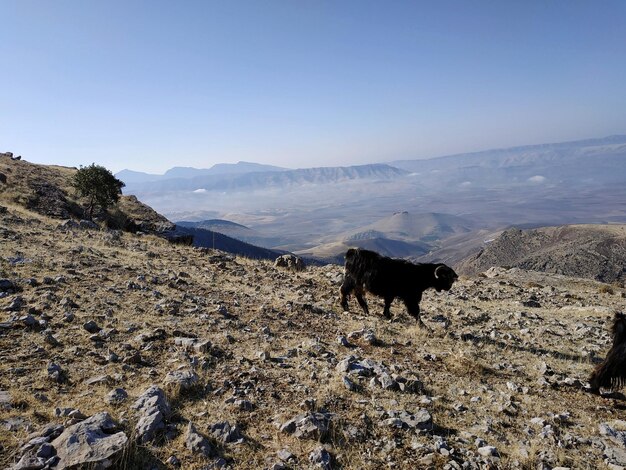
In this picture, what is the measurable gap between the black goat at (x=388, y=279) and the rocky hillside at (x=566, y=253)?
52.9 meters

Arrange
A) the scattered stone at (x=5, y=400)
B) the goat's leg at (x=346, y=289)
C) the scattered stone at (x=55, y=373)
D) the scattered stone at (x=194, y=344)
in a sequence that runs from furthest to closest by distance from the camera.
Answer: the goat's leg at (x=346, y=289)
the scattered stone at (x=194, y=344)
the scattered stone at (x=55, y=373)
the scattered stone at (x=5, y=400)

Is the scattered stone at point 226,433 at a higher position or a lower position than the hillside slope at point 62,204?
lower

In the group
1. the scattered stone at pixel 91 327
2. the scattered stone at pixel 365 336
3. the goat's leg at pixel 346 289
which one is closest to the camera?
the scattered stone at pixel 91 327

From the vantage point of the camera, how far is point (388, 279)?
11.7 m

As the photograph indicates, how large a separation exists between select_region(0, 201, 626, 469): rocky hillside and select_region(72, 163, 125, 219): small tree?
22.4 m

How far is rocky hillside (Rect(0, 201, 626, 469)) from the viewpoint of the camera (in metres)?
4.64

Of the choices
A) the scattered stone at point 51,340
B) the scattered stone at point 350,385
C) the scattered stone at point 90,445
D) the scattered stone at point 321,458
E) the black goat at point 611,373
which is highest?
the scattered stone at point 51,340

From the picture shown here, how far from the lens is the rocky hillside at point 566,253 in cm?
8462

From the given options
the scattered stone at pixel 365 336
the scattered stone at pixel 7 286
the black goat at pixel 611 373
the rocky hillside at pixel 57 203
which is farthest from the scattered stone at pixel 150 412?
→ the rocky hillside at pixel 57 203

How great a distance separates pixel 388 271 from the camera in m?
11.7

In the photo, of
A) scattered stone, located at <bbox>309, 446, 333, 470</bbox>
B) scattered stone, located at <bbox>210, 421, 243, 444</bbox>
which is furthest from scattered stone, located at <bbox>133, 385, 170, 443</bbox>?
scattered stone, located at <bbox>309, 446, 333, 470</bbox>

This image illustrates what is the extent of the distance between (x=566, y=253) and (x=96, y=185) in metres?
102

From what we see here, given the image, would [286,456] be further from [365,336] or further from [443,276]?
[443,276]

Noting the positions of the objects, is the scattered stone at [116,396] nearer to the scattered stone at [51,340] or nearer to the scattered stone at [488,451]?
the scattered stone at [51,340]
